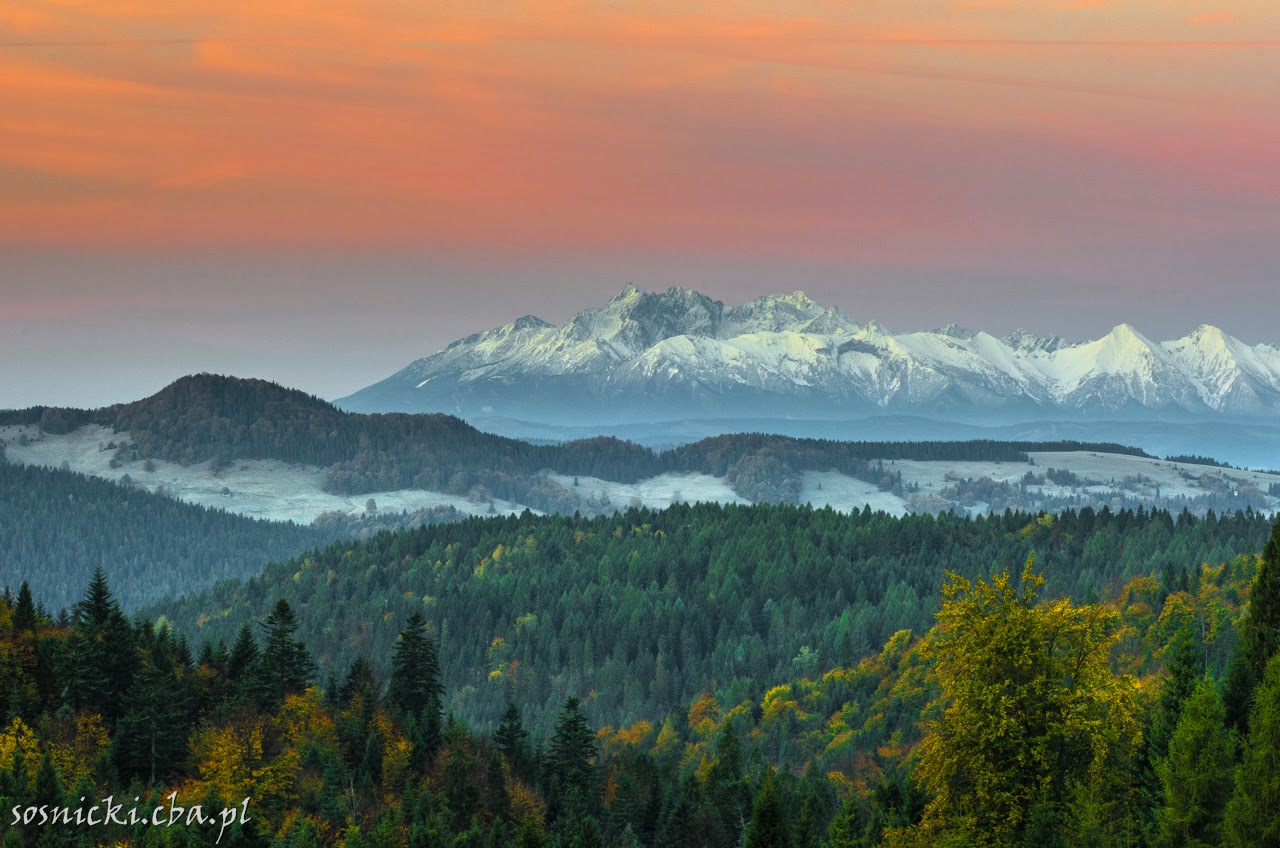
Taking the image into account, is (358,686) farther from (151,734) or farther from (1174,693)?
(1174,693)

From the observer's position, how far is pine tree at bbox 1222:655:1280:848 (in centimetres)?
6881

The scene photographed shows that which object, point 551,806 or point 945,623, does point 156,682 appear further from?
point 945,623

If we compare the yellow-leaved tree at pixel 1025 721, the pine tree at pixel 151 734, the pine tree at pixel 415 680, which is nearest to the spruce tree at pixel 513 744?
the pine tree at pixel 415 680

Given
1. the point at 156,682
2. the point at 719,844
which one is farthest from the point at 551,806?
the point at 156,682

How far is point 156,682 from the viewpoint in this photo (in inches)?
5468

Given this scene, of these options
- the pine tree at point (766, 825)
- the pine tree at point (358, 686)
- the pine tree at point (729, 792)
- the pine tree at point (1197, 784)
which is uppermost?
the pine tree at point (1197, 784)

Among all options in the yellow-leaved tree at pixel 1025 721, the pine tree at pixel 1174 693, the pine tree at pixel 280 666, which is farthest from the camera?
the pine tree at pixel 280 666

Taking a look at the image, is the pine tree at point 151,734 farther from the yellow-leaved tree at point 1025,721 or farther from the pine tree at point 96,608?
the yellow-leaved tree at point 1025,721

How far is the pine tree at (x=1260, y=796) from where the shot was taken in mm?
68812

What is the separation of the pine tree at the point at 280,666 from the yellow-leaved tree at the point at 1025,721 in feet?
295

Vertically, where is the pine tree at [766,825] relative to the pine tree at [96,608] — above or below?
below

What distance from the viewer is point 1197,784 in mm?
76375

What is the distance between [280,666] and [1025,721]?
96511mm

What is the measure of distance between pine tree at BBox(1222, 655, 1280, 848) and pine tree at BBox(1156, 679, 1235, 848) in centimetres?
329
